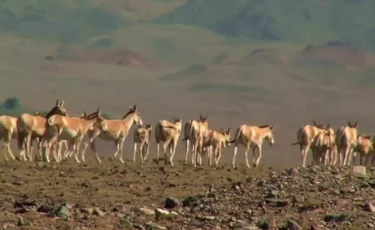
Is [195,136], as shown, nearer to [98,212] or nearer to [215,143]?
[215,143]

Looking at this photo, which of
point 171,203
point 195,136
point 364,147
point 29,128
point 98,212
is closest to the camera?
point 98,212

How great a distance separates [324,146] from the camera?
4572 cm

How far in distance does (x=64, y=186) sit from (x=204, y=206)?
767cm

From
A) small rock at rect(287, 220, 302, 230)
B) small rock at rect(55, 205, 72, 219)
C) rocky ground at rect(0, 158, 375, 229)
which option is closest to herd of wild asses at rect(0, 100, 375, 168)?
rocky ground at rect(0, 158, 375, 229)

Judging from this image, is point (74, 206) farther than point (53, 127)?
No

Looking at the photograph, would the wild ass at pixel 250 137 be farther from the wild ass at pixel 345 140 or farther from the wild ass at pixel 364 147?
the wild ass at pixel 364 147

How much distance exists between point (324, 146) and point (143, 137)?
22.1ft

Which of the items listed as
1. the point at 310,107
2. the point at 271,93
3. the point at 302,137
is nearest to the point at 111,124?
the point at 302,137

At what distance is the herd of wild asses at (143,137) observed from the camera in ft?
134

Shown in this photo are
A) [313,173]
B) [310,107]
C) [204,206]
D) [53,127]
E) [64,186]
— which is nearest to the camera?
[204,206]

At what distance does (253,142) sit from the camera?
152ft

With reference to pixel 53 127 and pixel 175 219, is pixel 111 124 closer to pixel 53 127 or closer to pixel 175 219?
pixel 53 127

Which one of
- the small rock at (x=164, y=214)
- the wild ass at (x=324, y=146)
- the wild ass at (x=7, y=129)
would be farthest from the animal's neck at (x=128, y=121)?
the small rock at (x=164, y=214)

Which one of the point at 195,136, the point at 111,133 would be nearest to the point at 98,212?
the point at 111,133
